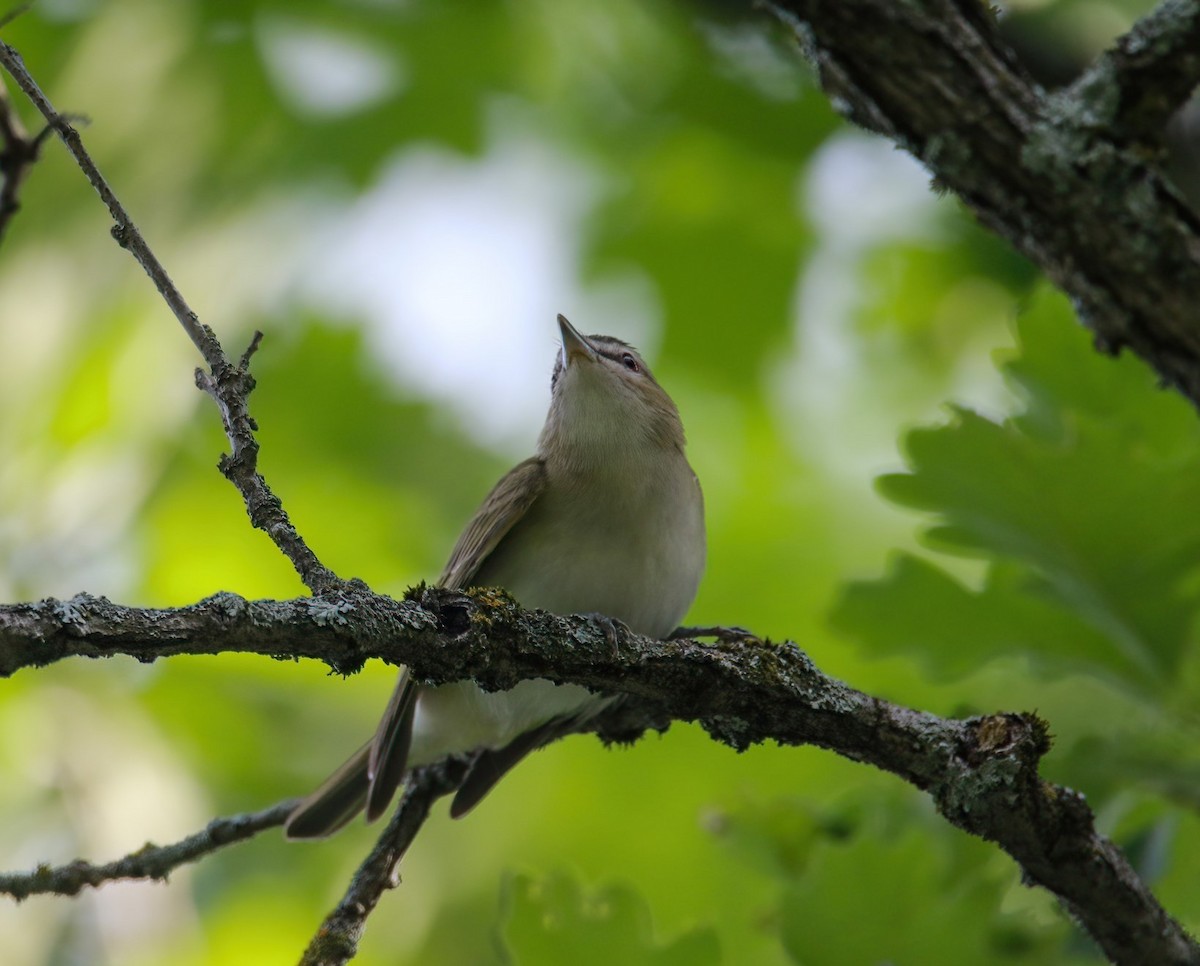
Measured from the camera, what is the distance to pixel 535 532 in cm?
463

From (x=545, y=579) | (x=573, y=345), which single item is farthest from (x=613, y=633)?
(x=573, y=345)

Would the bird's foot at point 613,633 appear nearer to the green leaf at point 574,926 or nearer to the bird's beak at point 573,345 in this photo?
the green leaf at point 574,926

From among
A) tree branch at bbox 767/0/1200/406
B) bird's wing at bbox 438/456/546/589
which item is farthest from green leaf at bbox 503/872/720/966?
tree branch at bbox 767/0/1200/406

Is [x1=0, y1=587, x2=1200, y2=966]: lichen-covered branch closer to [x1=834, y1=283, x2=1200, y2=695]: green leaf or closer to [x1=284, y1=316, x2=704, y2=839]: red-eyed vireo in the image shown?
[x1=834, y1=283, x2=1200, y2=695]: green leaf

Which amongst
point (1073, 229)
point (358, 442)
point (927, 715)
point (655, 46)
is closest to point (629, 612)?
point (927, 715)

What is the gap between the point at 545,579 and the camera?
450cm

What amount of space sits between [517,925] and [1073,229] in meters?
2.45

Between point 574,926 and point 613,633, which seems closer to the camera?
point 613,633

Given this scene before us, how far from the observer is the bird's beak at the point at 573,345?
5332mm

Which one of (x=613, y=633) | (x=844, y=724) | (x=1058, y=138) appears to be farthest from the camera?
(x=1058, y=138)

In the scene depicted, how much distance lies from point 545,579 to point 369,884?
1.40 metres

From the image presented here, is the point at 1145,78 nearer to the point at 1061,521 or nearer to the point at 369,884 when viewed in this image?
the point at 1061,521

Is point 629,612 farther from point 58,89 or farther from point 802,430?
point 58,89

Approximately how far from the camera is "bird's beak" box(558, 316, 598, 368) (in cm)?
533
